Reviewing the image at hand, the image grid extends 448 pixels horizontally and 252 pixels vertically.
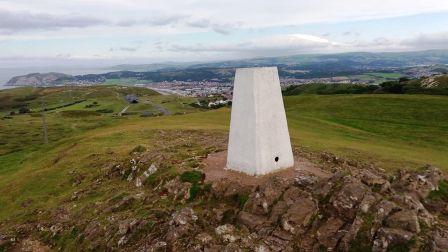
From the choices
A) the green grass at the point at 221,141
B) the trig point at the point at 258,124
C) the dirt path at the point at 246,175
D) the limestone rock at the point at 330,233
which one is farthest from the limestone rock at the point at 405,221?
the green grass at the point at 221,141

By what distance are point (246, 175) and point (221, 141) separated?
1409 centimetres

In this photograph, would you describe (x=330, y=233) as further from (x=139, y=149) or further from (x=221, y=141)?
(x=139, y=149)

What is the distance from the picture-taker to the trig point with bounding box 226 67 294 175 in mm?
23297

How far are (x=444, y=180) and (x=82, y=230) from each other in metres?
21.9

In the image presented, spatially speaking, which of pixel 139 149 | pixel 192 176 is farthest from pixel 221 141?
pixel 192 176

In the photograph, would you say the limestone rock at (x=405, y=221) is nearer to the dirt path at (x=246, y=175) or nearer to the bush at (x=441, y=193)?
the bush at (x=441, y=193)

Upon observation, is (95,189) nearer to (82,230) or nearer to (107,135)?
(82,230)

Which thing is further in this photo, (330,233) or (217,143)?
(217,143)

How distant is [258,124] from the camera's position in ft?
76.2

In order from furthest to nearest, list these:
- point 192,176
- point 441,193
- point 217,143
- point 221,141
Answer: point 221,141 < point 217,143 < point 192,176 < point 441,193

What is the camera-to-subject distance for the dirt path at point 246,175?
23420mm

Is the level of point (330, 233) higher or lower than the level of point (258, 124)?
lower

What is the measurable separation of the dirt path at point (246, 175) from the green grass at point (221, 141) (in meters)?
1.55

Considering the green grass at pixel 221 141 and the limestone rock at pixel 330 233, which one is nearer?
the limestone rock at pixel 330 233
